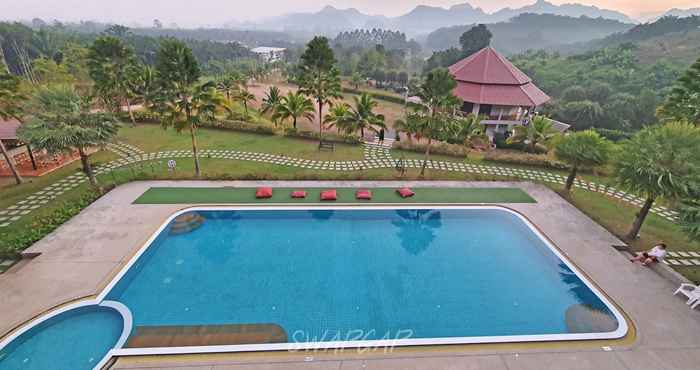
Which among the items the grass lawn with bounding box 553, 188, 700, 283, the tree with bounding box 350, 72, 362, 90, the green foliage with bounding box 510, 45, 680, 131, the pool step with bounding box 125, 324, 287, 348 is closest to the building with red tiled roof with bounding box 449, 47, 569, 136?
the green foliage with bounding box 510, 45, 680, 131

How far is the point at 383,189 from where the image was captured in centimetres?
2011

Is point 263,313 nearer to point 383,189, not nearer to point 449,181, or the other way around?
point 383,189

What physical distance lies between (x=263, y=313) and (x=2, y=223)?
47.7 ft

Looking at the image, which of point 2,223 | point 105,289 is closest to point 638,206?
point 105,289

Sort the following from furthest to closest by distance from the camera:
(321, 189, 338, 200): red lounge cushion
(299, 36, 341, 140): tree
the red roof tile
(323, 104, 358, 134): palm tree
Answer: the red roof tile < (323, 104, 358, 134): palm tree < (299, 36, 341, 140): tree < (321, 189, 338, 200): red lounge cushion

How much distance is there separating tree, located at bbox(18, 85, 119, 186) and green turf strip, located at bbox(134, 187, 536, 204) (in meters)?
3.97

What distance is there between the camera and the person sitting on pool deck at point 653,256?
13.7 metres

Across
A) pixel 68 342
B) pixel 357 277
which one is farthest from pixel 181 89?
pixel 357 277

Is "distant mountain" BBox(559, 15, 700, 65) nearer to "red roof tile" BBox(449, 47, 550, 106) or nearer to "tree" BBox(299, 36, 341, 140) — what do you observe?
"red roof tile" BBox(449, 47, 550, 106)

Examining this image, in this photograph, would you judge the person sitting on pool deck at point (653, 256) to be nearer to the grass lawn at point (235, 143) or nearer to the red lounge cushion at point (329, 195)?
the red lounge cushion at point (329, 195)

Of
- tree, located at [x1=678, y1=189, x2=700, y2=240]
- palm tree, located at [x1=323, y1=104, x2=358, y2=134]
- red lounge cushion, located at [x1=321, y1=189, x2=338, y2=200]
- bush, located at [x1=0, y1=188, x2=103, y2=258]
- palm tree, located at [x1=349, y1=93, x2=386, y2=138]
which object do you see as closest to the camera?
tree, located at [x1=678, y1=189, x2=700, y2=240]

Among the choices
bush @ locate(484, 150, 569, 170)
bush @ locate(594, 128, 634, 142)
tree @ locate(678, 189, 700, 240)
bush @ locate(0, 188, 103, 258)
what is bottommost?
bush @ locate(0, 188, 103, 258)

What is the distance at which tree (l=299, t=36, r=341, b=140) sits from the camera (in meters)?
24.5

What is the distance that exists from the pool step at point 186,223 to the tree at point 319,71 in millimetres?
14227
